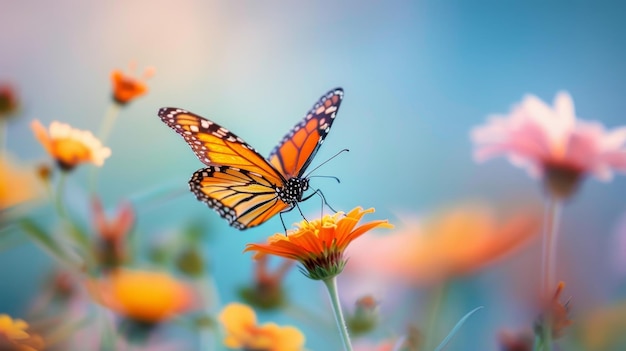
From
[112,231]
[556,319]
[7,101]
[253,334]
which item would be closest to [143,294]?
[112,231]

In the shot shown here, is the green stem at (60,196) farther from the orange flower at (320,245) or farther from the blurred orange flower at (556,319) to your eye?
the blurred orange flower at (556,319)

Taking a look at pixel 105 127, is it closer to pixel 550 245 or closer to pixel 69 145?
pixel 69 145

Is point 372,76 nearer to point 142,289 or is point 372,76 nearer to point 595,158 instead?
point 595,158

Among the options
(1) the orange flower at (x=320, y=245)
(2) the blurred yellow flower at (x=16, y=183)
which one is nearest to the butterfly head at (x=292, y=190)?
(1) the orange flower at (x=320, y=245)

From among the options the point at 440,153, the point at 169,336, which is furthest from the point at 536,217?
the point at 169,336

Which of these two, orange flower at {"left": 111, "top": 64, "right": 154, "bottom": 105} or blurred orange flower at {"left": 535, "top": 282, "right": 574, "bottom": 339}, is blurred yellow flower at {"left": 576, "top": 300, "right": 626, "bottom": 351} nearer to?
blurred orange flower at {"left": 535, "top": 282, "right": 574, "bottom": 339}

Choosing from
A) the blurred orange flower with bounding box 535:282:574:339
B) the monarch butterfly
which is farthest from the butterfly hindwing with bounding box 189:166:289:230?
the blurred orange flower with bounding box 535:282:574:339
